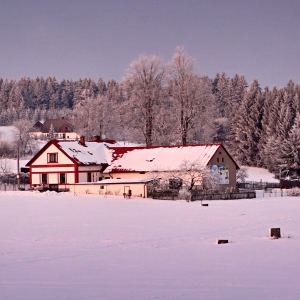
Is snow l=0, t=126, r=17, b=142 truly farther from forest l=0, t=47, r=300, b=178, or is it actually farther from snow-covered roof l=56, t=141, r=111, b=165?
snow-covered roof l=56, t=141, r=111, b=165

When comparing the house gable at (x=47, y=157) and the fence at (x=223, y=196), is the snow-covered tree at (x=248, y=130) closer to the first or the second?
the fence at (x=223, y=196)

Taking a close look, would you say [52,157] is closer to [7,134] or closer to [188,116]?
[188,116]

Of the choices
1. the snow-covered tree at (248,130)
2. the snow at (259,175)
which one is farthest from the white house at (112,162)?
the snow-covered tree at (248,130)

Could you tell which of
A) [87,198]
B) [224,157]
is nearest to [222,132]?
[224,157]

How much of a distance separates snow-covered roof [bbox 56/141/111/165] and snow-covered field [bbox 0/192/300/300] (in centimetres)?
2344

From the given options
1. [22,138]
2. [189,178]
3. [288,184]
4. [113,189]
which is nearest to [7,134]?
[22,138]

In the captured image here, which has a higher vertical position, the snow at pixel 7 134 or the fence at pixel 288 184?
the snow at pixel 7 134

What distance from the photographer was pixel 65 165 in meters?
54.2

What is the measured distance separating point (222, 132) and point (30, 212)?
83185 millimetres

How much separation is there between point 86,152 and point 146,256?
4067cm

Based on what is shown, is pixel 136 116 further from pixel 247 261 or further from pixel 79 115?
pixel 247 261

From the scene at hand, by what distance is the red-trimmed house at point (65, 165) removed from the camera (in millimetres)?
53969

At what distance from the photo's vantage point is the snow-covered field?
11.8 m

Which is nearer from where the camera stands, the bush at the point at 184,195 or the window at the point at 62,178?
the bush at the point at 184,195
